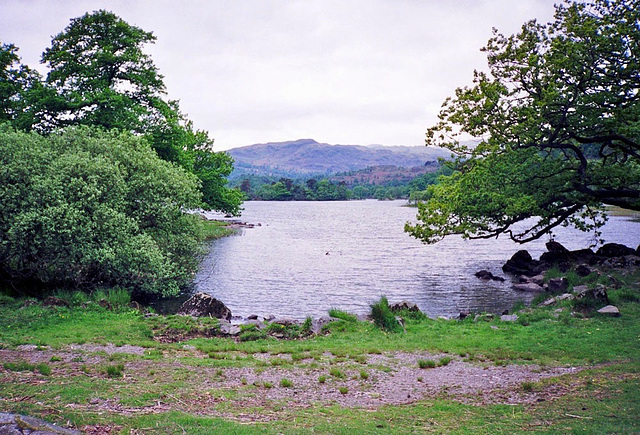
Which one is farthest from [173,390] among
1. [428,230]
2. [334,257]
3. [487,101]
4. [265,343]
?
[334,257]

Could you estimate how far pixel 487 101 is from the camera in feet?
52.1

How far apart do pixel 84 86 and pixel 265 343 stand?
2823cm

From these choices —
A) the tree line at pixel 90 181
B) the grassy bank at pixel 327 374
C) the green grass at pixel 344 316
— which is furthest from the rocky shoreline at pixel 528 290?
the tree line at pixel 90 181

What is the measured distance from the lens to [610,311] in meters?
16.5

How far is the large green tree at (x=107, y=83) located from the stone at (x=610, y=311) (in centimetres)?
3013

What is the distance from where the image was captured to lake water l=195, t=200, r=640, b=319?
25.9m

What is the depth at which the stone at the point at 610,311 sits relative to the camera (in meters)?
16.5

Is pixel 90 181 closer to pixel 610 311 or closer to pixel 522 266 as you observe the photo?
pixel 610 311

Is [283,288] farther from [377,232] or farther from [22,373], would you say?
[377,232]

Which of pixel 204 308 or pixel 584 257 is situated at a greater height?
pixel 584 257

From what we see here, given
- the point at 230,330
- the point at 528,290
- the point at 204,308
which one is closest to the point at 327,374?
the point at 230,330

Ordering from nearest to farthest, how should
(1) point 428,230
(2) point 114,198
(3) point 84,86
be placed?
(2) point 114,198
(1) point 428,230
(3) point 84,86

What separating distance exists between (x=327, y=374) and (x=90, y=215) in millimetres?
14479

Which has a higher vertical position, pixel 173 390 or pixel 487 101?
pixel 487 101
